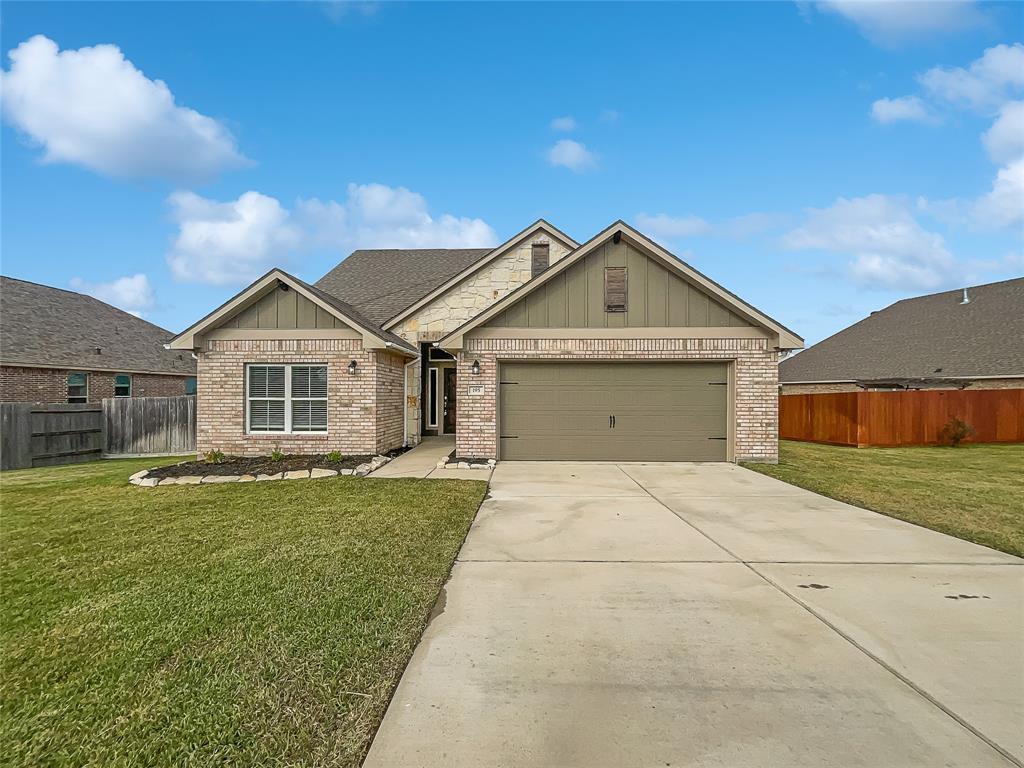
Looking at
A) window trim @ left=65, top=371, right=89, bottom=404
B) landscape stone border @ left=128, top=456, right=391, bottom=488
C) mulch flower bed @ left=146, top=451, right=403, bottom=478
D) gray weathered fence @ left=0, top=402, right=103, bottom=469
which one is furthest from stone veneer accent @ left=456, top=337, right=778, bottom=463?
window trim @ left=65, top=371, right=89, bottom=404

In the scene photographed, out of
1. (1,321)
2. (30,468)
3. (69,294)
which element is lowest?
(30,468)

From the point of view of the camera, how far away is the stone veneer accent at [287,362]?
12414 mm

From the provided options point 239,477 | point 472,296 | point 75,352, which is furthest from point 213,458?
point 75,352

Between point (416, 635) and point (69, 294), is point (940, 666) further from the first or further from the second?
point (69, 294)

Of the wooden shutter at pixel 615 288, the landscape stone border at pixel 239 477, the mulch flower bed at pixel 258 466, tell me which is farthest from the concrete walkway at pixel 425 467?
the wooden shutter at pixel 615 288

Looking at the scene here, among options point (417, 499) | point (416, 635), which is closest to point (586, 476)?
point (417, 499)

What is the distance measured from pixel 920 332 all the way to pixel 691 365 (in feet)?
74.8

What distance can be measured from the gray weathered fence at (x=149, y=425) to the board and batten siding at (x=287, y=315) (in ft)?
18.9

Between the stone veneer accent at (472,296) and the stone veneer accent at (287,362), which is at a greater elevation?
the stone veneer accent at (472,296)

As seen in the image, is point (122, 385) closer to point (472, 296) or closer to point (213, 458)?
point (213, 458)

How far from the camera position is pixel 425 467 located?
11.7 m

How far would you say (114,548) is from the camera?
19.0 feet

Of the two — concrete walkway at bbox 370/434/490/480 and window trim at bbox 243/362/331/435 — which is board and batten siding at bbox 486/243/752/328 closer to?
concrete walkway at bbox 370/434/490/480

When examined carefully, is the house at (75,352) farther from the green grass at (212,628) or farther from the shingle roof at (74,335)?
the green grass at (212,628)
